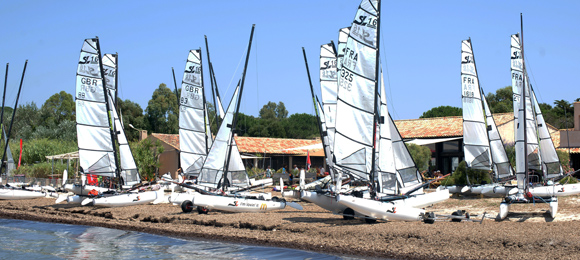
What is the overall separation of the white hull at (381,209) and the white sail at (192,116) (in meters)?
12.7

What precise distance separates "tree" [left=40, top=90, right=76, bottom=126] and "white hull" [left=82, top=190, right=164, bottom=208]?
148 ft

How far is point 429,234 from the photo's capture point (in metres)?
13.7

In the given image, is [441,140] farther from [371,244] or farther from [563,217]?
[371,244]

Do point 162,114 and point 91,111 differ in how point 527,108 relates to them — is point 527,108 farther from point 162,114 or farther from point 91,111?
point 162,114

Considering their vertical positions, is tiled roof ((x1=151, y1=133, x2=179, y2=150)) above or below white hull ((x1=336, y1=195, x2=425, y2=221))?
above

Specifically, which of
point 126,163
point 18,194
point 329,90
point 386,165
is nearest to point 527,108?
point 329,90

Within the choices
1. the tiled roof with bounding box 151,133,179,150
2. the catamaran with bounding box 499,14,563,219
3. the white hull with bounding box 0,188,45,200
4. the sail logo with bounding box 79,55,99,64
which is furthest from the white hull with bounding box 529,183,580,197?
the tiled roof with bounding box 151,133,179,150

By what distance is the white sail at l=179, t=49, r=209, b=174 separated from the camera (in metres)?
27.0

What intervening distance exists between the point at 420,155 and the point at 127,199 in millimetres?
15350

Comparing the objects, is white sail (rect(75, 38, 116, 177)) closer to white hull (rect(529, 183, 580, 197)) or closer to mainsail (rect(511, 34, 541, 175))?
mainsail (rect(511, 34, 541, 175))

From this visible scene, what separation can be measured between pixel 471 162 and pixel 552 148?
3.24 meters

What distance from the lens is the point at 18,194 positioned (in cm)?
2769

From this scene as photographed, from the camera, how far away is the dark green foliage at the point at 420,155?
30.4m

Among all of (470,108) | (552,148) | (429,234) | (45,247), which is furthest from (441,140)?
(45,247)
